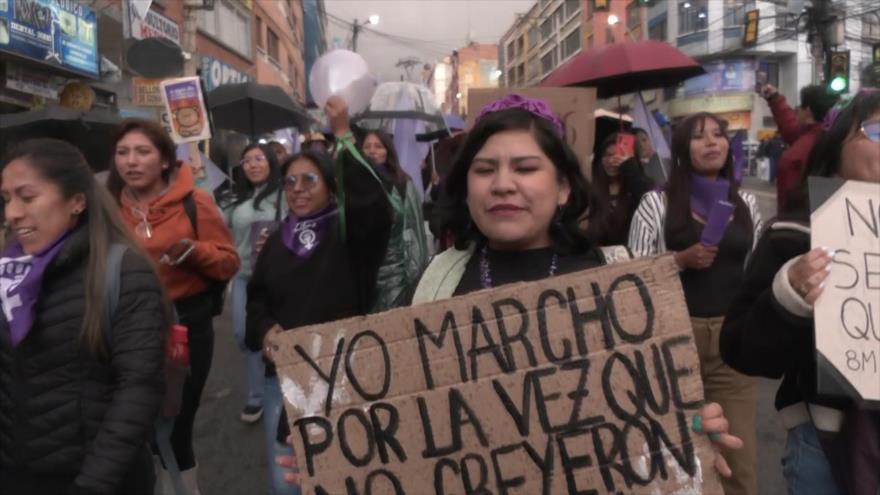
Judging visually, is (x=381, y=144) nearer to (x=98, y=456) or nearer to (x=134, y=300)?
(x=134, y=300)

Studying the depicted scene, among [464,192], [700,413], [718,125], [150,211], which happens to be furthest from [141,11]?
[700,413]

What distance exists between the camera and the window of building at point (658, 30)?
49125 mm

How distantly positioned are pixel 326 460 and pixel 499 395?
392 mm

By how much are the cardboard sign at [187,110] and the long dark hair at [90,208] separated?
4.44m

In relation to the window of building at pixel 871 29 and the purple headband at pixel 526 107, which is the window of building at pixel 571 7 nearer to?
the window of building at pixel 871 29

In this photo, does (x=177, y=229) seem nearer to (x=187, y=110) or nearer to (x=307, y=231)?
(x=307, y=231)

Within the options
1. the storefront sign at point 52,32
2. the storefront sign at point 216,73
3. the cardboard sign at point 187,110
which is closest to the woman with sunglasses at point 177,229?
the cardboard sign at point 187,110

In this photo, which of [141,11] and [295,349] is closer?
[295,349]

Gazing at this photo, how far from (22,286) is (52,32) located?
1025 centimetres

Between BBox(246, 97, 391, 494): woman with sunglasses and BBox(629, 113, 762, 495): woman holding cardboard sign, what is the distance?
1.34 meters

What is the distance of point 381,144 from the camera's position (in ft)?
17.5

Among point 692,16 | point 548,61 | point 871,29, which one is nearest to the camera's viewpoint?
point 871,29

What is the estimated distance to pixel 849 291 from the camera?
1801 mm

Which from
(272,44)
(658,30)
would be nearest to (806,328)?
(272,44)
